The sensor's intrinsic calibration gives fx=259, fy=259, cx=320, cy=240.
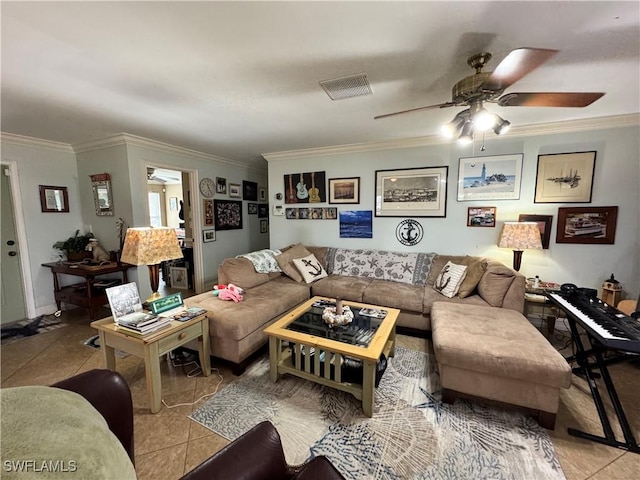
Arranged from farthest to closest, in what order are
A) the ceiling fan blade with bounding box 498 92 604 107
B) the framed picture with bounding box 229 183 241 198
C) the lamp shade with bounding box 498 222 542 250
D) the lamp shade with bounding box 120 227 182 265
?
the framed picture with bounding box 229 183 241 198
the lamp shade with bounding box 498 222 542 250
the lamp shade with bounding box 120 227 182 265
the ceiling fan blade with bounding box 498 92 604 107

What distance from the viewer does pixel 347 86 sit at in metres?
2.01

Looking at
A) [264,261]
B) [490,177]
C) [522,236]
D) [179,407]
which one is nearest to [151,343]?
[179,407]

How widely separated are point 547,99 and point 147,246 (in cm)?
285

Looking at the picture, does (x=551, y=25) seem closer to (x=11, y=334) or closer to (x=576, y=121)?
(x=576, y=121)

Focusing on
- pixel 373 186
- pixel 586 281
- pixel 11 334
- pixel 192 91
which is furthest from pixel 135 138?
pixel 586 281

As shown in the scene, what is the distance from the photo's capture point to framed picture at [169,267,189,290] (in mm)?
4742

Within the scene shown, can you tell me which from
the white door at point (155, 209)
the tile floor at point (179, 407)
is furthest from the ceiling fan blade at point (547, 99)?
the white door at point (155, 209)

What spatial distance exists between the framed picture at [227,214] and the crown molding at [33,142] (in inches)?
81.3

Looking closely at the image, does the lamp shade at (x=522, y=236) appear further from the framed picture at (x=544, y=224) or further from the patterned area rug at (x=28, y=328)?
the patterned area rug at (x=28, y=328)

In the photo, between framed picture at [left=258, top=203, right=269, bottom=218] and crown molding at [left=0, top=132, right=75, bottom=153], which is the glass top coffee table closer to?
framed picture at [left=258, top=203, right=269, bottom=218]

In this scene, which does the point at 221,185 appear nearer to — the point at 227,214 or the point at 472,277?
the point at 227,214

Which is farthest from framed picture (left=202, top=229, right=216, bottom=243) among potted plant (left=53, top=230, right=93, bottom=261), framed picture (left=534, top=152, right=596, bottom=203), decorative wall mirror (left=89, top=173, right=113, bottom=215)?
framed picture (left=534, top=152, right=596, bottom=203)

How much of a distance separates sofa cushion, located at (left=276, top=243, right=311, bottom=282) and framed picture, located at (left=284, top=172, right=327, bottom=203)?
3.04 feet

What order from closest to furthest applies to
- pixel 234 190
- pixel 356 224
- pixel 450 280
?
pixel 450 280 → pixel 356 224 → pixel 234 190
